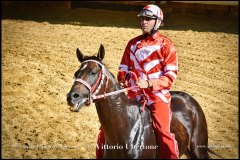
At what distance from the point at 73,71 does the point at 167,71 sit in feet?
22.0

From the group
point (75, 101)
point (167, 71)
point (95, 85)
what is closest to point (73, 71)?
point (167, 71)

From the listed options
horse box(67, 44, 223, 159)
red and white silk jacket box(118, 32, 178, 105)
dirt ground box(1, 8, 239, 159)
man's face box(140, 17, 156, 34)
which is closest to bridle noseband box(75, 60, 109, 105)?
horse box(67, 44, 223, 159)

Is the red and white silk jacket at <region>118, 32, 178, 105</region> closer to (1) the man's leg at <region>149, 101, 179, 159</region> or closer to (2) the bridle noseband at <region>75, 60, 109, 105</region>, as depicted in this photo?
(1) the man's leg at <region>149, 101, 179, 159</region>

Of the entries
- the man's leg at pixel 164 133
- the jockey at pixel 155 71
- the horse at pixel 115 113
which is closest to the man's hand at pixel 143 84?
the jockey at pixel 155 71

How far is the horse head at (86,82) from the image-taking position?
359 centimetres

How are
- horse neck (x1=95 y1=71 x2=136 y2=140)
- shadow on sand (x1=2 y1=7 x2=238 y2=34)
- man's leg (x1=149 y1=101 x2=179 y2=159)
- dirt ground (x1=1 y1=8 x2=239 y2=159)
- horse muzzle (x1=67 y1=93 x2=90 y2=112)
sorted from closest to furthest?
horse muzzle (x1=67 y1=93 x2=90 y2=112) → horse neck (x1=95 y1=71 x2=136 y2=140) → man's leg (x1=149 y1=101 x2=179 y2=159) → dirt ground (x1=1 y1=8 x2=239 y2=159) → shadow on sand (x1=2 y1=7 x2=238 y2=34)

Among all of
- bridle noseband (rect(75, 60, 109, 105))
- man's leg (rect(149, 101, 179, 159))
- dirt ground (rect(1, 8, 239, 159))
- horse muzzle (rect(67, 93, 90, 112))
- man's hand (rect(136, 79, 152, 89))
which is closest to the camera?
horse muzzle (rect(67, 93, 90, 112))

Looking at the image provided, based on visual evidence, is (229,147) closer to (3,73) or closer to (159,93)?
(159,93)

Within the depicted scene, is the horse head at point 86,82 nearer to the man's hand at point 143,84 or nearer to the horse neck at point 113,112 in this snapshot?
the horse neck at point 113,112

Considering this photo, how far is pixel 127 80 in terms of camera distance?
462 cm

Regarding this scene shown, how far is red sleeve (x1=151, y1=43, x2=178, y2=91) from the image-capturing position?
165 inches

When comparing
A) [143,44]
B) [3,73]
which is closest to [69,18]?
[3,73]

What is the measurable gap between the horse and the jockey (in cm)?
16

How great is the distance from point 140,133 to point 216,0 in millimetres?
15162
